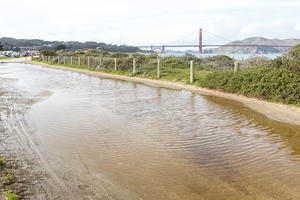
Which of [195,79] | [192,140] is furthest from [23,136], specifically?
[195,79]

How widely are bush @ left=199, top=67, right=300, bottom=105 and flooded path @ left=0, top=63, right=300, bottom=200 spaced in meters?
1.81

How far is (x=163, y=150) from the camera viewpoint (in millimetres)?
6020

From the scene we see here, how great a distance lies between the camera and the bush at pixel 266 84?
1073 centimetres

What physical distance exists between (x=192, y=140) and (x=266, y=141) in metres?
1.71

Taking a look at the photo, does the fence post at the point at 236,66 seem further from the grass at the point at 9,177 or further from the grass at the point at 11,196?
the grass at the point at 11,196

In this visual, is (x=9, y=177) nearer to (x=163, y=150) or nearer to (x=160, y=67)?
(x=163, y=150)

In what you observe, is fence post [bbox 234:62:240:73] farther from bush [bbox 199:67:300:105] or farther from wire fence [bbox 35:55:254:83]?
bush [bbox 199:67:300:105]

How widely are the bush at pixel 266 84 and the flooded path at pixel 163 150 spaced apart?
1.81 metres

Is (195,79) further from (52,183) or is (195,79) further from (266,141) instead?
(52,183)

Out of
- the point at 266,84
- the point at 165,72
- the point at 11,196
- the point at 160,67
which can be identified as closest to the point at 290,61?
the point at 266,84

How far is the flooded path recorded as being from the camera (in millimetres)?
4332

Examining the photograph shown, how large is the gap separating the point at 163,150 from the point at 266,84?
7.43m

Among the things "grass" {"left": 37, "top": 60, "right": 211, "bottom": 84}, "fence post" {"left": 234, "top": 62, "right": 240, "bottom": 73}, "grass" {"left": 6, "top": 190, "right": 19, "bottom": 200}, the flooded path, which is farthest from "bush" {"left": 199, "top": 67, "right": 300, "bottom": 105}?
"grass" {"left": 6, "top": 190, "right": 19, "bottom": 200}

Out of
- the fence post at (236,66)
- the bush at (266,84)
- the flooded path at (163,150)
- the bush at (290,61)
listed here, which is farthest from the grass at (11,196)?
the fence post at (236,66)
